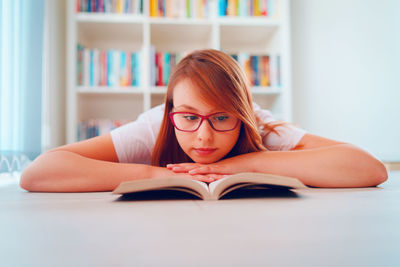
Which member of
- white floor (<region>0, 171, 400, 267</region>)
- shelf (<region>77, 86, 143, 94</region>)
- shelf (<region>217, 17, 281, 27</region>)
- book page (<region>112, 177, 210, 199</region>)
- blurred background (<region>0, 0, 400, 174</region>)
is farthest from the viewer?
shelf (<region>217, 17, 281, 27</region>)

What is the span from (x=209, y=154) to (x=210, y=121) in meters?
0.10

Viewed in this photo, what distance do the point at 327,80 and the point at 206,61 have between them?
5.74 ft

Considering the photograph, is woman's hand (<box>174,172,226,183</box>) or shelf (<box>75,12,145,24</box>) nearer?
woman's hand (<box>174,172,226,183</box>)

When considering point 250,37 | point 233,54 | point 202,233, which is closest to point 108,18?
point 233,54

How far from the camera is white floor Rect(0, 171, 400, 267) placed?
12.1 inches

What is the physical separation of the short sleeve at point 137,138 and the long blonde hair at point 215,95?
66mm

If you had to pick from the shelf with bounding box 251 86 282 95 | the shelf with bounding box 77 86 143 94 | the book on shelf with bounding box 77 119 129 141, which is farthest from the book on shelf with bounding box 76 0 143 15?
the shelf with bounding box 251 86 282 95

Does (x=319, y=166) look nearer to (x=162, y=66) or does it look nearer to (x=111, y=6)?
(x=162, y=66)

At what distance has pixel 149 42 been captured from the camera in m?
2.16

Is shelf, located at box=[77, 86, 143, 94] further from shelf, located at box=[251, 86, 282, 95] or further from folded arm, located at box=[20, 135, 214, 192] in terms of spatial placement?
folded arm, located at box=[20, 135, 214, 192]

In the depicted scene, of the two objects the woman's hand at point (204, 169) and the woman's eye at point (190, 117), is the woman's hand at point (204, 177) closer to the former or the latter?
the woman's hand at point (204, 169)

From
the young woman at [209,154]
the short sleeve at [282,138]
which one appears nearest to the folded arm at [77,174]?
the young woman at [209,154]

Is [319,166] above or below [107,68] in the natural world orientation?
below

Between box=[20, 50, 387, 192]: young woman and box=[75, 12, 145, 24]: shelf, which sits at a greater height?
box=[75, 12, 145, 24]: shelf
